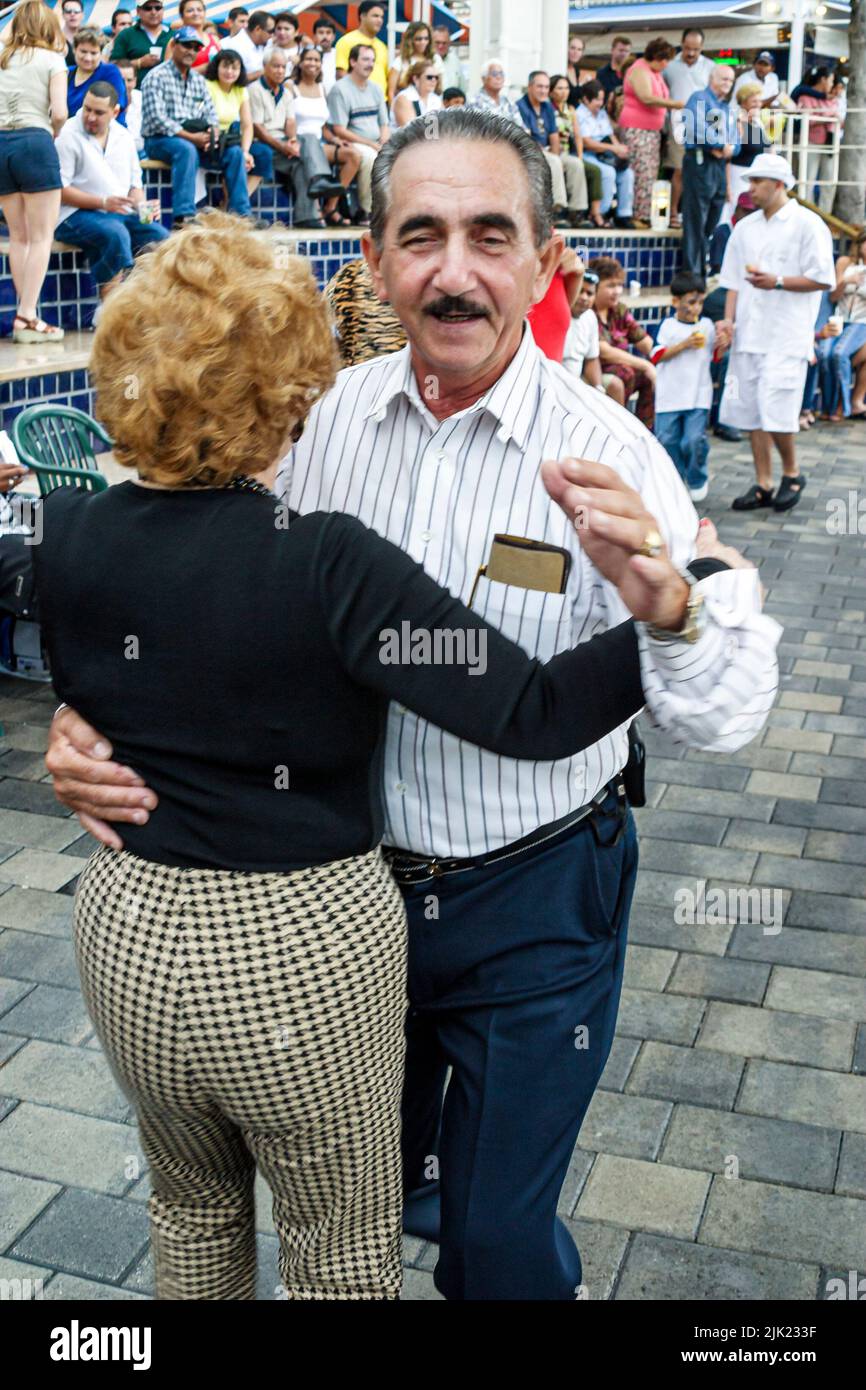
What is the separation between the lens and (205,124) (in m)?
11.5

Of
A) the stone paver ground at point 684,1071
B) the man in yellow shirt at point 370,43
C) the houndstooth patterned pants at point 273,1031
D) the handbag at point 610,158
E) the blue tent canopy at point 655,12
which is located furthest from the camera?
the blue tent canopy at point 655,12

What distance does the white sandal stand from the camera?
9164 mm

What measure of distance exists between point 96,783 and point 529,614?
636 millimetres

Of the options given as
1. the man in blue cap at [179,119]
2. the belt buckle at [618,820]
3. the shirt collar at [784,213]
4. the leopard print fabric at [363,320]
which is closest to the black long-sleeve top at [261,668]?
the belt buckle at [618,820]

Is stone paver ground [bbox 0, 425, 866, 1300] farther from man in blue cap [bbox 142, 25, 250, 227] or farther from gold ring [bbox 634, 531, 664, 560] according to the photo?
man in blue cap [bbox 142, 25, 250, 227]

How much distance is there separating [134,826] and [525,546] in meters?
0.65

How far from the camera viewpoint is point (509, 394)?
2.04 m

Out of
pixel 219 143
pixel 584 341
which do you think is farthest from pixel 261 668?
pixel 219 143

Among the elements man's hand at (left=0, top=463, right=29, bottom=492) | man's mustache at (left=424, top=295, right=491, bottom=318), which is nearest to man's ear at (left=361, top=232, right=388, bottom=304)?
man's mustache at (left=424, top=295, right=491, bottom=318)

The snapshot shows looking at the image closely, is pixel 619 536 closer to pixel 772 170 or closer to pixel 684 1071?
pixel 684 1071

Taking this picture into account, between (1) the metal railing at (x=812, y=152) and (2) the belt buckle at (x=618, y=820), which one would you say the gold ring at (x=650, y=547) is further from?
(1) the metal railing at (x=812, y=152)

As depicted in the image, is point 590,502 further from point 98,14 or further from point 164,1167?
point 98,14

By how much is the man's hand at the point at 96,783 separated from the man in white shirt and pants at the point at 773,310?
888 cm

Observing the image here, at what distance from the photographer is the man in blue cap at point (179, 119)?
1120cm
